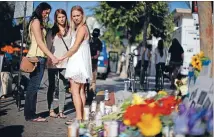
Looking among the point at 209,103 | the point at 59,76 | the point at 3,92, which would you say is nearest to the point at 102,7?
the point at 3,92

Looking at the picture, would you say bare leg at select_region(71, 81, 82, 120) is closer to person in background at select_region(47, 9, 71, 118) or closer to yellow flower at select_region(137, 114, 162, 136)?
person in background at select_region(47, 9, 71, 118)

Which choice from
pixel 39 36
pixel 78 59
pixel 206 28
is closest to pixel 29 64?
pixel 39 36

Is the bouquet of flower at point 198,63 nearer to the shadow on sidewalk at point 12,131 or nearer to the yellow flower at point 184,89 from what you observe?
the yellow flower at point 184,89

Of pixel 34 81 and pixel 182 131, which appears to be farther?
pixel 34 81

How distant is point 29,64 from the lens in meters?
5.51

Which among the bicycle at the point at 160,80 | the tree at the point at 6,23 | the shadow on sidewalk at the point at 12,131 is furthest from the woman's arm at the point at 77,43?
the tree at the point at 6,23

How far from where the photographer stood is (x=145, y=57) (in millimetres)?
12719

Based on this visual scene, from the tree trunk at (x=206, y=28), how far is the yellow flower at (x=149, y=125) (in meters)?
2.27

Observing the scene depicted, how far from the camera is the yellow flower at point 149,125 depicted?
117 inches

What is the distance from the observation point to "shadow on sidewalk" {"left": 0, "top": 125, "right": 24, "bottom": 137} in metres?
4.77

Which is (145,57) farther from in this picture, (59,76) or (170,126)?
(170,126)

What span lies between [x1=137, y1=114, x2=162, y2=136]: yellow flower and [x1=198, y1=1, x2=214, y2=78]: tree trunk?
2273mm

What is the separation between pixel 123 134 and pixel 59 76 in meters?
Result: 3.25

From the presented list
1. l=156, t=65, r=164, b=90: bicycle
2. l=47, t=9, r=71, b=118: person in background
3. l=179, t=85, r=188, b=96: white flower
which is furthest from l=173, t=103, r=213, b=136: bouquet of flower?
l=156, t=65, r=164, b=90: bicycle
